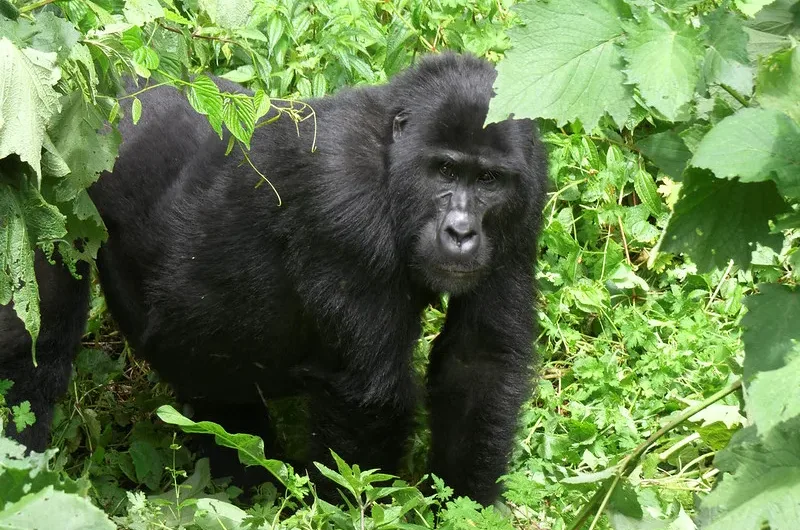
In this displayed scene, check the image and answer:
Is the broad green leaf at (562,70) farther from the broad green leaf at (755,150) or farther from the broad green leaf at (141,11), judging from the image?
the broad green leaf at (141,11)

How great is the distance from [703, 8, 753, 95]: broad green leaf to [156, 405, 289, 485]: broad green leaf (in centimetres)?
180

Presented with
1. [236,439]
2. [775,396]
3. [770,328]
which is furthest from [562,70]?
[236,439]

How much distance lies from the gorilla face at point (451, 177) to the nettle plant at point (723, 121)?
147 cm

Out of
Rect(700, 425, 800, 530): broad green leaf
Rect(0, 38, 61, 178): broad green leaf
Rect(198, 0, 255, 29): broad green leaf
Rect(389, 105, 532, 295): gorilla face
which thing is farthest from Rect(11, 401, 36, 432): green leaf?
Rect(700, 425, 800, 530): broad green leaf


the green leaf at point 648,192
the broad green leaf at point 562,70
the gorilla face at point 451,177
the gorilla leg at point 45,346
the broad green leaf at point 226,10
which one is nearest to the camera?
the broad green leaf at point 562,70

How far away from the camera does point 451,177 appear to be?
4473 millimetres

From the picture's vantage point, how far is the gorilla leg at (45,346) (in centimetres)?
449

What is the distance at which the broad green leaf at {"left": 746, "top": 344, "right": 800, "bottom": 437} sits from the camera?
2.27 metres

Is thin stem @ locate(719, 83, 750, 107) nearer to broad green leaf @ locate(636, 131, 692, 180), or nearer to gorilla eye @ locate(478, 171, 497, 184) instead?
broad green leaf @ locate(636, 131, 692, 180)

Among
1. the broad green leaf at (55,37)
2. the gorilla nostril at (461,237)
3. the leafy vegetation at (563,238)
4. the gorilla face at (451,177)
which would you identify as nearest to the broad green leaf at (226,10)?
the leafy vegetation at (563,238)

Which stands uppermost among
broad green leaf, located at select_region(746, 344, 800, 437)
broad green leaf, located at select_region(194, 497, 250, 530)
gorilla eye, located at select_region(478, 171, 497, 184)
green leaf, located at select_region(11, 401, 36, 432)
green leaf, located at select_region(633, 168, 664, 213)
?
broad green leaf, located at select_region(746, 344, 800, 437)

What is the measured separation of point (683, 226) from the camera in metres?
2.87

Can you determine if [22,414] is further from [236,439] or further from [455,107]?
[455,107]

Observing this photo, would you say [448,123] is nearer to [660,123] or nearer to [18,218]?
[18,218]
